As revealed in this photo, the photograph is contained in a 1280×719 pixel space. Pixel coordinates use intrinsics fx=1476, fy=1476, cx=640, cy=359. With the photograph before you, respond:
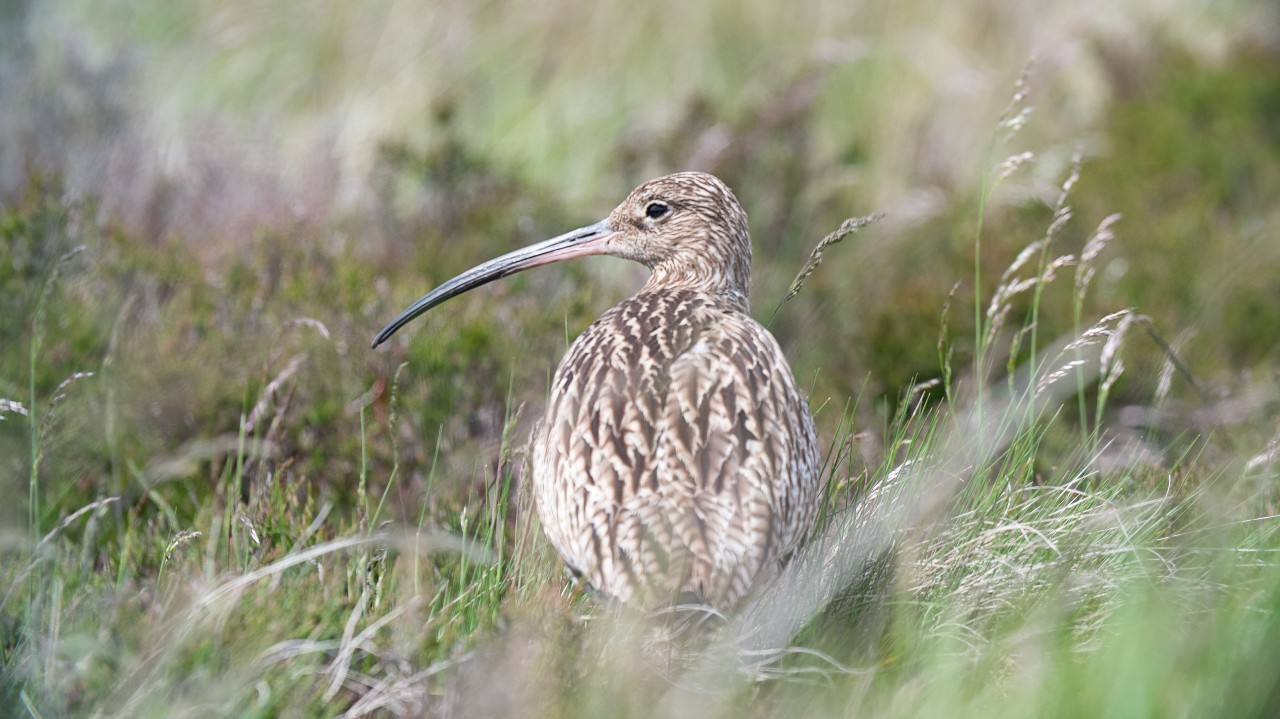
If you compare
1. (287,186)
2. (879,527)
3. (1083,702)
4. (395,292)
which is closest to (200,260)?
(395,292)

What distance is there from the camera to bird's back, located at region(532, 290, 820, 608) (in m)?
3.36

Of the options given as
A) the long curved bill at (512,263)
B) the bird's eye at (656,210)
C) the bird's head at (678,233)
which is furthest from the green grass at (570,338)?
the bird's eye at (656,210)

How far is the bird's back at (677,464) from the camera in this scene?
11.0ft

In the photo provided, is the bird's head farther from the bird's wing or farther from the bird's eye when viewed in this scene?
the bird's wing

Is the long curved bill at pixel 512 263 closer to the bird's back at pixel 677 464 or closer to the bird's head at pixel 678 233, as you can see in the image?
the bird's head at pixel 678 233

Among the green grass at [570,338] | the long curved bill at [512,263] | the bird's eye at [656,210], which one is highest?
the bird's eye at [656,210]

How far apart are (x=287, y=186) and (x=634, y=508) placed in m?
6.43

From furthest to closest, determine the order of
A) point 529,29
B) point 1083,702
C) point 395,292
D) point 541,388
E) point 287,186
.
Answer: point 529,29 < point 287,186 < point 395,292 < point 541,388 < point 1083,702

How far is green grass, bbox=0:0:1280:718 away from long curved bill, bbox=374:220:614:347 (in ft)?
1.75

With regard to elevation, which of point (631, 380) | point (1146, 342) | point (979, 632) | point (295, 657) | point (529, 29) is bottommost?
point (1146, 342)

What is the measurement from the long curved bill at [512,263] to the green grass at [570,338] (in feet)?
1.75

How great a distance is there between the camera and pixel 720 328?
153 inches

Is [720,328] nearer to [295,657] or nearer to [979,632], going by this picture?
[979,632]

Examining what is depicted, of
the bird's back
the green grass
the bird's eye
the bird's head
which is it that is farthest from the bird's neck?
the bird's back
